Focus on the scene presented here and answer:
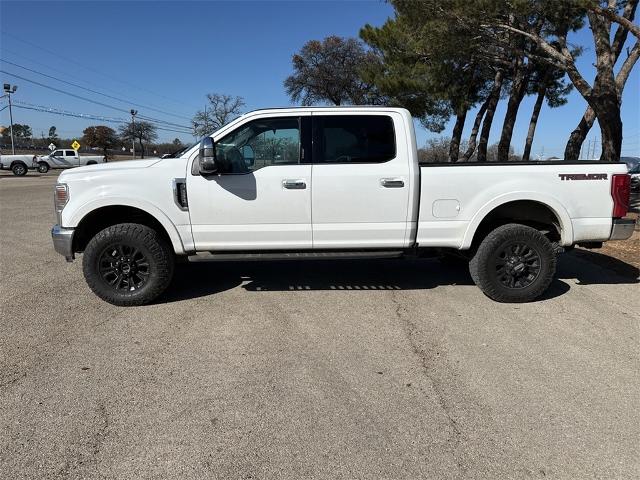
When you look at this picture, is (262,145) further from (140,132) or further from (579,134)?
(140,132)

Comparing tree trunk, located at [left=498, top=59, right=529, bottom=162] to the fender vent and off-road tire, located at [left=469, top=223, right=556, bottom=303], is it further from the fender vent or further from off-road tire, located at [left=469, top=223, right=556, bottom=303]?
the fender vent

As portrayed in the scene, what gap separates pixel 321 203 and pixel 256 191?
68 cm

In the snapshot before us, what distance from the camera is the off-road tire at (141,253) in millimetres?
5059

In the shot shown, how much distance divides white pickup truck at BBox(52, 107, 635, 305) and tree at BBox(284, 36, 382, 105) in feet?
103

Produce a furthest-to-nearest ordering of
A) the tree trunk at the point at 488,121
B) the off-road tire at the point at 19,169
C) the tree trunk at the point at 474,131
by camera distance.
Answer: the off-road tire at the point at 19,169 → the tree trunk at the point at 474,131 → the tree trunk at the point at 488,121

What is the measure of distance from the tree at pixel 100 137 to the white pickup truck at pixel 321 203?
83.4 meters

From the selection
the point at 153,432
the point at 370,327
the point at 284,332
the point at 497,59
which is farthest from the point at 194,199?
the point at 497,59

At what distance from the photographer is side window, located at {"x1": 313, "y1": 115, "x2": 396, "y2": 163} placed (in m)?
5.12

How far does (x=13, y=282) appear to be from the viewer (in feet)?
20.1

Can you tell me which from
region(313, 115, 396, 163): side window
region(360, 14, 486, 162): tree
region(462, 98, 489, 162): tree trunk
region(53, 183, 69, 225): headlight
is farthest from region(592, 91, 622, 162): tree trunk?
region(462, 98, 489, 162): tree trunk

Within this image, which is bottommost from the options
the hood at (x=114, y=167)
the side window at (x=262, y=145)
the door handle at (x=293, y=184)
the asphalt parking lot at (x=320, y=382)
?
the asphalt parking lot at (x=320, y=382)

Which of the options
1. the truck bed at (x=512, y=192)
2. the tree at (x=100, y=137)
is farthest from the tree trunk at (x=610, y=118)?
the tree at (x=100, y=137)

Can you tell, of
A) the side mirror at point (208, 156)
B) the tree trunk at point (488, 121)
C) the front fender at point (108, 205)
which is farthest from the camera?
the tree trunk at point (488, 121)

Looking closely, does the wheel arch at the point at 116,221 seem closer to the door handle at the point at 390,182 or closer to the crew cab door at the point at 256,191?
the crew cab door at the point at 256,191
